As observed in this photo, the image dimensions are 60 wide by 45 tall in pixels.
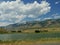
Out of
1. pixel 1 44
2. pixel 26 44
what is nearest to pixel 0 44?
pixel 1 44

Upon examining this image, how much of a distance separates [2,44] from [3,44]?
36cm

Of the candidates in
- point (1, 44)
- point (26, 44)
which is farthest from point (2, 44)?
point (26, 44)

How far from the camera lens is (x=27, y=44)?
49812 mm

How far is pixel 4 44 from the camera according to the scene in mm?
50750

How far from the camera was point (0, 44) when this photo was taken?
5125 cm

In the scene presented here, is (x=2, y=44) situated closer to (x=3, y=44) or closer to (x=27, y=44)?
(x=3, y=44)

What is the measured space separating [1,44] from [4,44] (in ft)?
2.99

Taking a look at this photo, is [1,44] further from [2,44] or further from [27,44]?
[27,44]

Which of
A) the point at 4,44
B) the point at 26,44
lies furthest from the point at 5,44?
the point at 26,44

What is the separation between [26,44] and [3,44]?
5513mm

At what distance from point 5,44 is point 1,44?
1.09m

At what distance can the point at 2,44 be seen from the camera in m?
51.4

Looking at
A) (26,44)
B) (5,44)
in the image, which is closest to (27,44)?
(26,44)

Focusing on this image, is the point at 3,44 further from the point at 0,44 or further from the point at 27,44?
the point at 27,44
